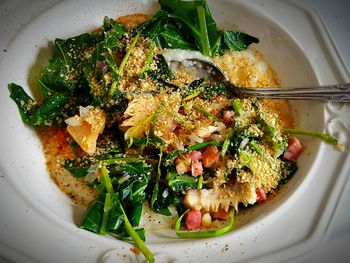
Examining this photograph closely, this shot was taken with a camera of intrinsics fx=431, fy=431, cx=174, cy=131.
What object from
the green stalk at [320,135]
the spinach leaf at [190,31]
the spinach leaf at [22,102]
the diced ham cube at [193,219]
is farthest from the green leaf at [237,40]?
the spinach leaf at [22,102]

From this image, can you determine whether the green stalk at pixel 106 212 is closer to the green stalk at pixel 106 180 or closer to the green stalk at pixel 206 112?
the green stalk at pixel 106 180

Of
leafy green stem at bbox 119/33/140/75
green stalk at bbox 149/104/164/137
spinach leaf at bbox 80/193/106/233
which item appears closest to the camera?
spinach leaf at bbox 80/193/106/233

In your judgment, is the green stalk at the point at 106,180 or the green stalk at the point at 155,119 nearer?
the green stalk at the point at 106,180

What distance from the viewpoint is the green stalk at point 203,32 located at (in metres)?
3.25

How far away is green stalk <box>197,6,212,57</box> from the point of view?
10.7 feet

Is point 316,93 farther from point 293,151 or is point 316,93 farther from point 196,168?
point 196,168

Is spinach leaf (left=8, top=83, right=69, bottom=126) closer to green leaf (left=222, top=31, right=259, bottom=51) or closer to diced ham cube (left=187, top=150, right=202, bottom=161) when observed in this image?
diced ham cube (left=187, top=150, right=202, bottom=161)

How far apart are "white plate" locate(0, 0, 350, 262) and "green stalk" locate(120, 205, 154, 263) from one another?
0.05 meters

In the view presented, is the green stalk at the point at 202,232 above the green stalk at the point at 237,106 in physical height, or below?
below

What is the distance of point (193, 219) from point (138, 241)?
43 centimetres

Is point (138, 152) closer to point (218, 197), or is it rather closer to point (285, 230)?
point (218, 197)

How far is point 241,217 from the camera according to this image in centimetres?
266

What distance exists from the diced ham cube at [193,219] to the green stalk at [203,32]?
128 cm

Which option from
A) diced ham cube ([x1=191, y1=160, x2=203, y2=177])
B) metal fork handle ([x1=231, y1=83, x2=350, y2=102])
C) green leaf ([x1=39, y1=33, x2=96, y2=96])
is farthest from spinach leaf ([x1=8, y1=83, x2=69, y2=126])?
metal fork handle ([x1=231, y1=83, x2=350, y2=102])
